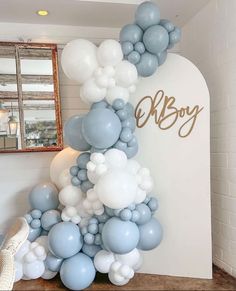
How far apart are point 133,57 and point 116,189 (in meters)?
0.95

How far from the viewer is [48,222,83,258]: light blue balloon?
2264 millimetres

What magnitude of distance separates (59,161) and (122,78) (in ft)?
3.18

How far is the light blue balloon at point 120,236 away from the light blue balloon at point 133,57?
1.14m

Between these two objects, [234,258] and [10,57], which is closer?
[234,258]

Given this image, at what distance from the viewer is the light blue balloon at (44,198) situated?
2596 millimetres

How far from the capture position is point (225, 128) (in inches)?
103

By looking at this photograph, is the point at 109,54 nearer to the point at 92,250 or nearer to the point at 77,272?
the point at 92,250

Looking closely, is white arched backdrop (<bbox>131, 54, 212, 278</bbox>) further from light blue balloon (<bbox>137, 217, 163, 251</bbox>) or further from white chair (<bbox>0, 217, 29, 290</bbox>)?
white chair (<bbox>0, 217, 29, 290</bbox>)

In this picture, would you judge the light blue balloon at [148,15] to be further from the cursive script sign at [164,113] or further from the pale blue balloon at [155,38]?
the cursive script sign at [164,113]

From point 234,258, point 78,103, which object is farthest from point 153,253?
point 78,103

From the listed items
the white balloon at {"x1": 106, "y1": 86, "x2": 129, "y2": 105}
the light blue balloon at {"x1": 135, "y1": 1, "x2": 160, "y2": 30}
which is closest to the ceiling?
the light blue balloon at {"x1": 135, "y1": 1, "x2": 160, "y2": 30}

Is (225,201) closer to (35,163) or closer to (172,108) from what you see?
(172,108)

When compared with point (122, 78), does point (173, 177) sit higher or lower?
lower

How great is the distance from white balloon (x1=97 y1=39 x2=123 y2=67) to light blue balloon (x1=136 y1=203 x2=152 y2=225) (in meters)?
1.06
